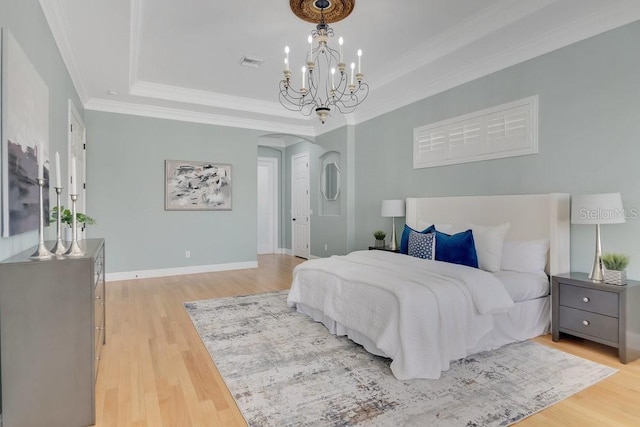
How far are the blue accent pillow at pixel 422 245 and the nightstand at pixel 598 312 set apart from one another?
1113mm

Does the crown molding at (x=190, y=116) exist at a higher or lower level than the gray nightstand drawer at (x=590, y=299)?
higher

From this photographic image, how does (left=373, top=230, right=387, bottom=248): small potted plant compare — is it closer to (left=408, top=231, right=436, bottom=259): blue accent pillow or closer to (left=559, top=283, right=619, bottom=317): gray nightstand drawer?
(left=408, top=231, right=436, bottom=259): blue accent pillow

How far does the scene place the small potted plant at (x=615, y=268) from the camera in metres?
2.63

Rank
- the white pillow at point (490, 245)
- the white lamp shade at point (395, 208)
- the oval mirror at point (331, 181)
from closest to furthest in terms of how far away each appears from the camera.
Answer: the white pillow at point (490, 245) → the white lamp shade at point (395, 208) → the oval mirror at point (331, 181)

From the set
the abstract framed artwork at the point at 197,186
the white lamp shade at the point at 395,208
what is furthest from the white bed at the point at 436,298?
the abstract framed artwork at the point at 197,186

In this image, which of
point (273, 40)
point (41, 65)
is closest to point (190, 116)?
point (273, 40)

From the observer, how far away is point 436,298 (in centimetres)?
246

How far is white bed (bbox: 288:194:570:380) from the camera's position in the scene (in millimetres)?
2373

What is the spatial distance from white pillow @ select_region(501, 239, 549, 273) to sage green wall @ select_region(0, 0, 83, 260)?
3.86m

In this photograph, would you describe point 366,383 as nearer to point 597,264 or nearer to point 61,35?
point 597,264

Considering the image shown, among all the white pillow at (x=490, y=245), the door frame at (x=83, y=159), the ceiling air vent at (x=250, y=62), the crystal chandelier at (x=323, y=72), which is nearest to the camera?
the crystal chandelier at (x=323, y=72)

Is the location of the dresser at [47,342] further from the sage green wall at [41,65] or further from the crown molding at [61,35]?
the crown molding at [61,35]

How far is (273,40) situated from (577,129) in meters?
Answer: 3.06

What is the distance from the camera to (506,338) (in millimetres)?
2887
